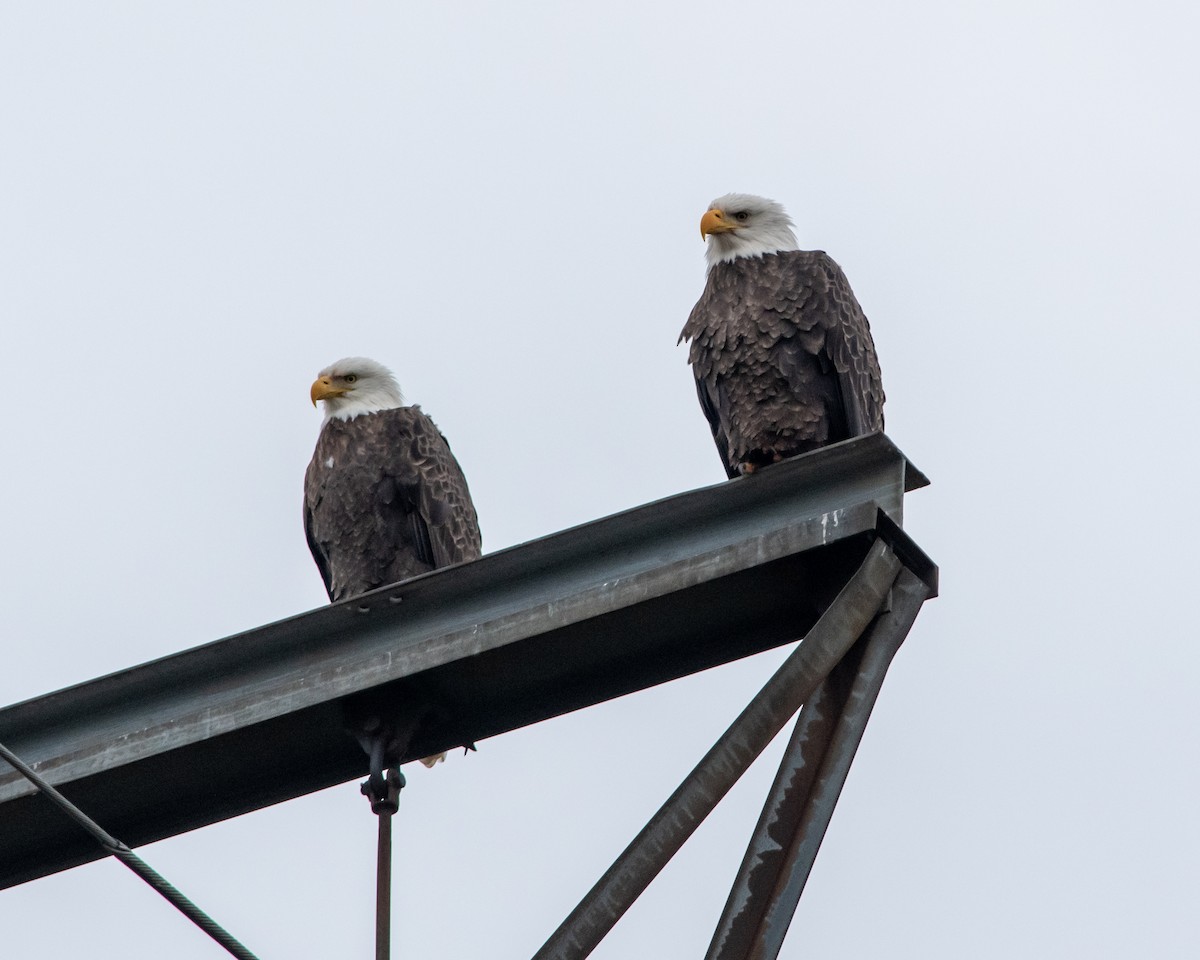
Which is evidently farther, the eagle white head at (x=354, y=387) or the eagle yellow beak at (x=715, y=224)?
the eagle white head at (x=354, y=387)

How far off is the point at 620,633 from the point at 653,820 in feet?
2.14

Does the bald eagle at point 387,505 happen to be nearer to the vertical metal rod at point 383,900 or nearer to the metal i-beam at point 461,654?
the metal i-beam at point 461,654

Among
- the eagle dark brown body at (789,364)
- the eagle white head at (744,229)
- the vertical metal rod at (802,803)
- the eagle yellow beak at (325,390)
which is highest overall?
the eagle yellow beak at (325,390)

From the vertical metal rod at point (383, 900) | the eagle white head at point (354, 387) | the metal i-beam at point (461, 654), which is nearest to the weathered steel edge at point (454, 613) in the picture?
the metal i-beam at point (461, 654)

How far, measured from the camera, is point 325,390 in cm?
862

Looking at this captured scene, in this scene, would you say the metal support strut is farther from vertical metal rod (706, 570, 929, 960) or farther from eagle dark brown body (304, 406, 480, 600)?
eagle dark brown body (304, 406, 480, 600)

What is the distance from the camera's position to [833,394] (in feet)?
23.7

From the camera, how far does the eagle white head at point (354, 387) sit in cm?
862

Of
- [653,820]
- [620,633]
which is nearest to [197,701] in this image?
[620,633]

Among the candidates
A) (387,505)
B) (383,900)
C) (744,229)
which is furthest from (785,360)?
(383,900)

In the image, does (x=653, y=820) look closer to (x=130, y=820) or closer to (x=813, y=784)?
(x=813, y=784)

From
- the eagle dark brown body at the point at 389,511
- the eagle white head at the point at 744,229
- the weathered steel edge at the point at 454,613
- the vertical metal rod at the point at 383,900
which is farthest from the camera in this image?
the eagle dark brown body at the point at 389,511

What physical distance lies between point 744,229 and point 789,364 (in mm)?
781

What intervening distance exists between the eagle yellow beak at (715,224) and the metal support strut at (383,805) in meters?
3.62
